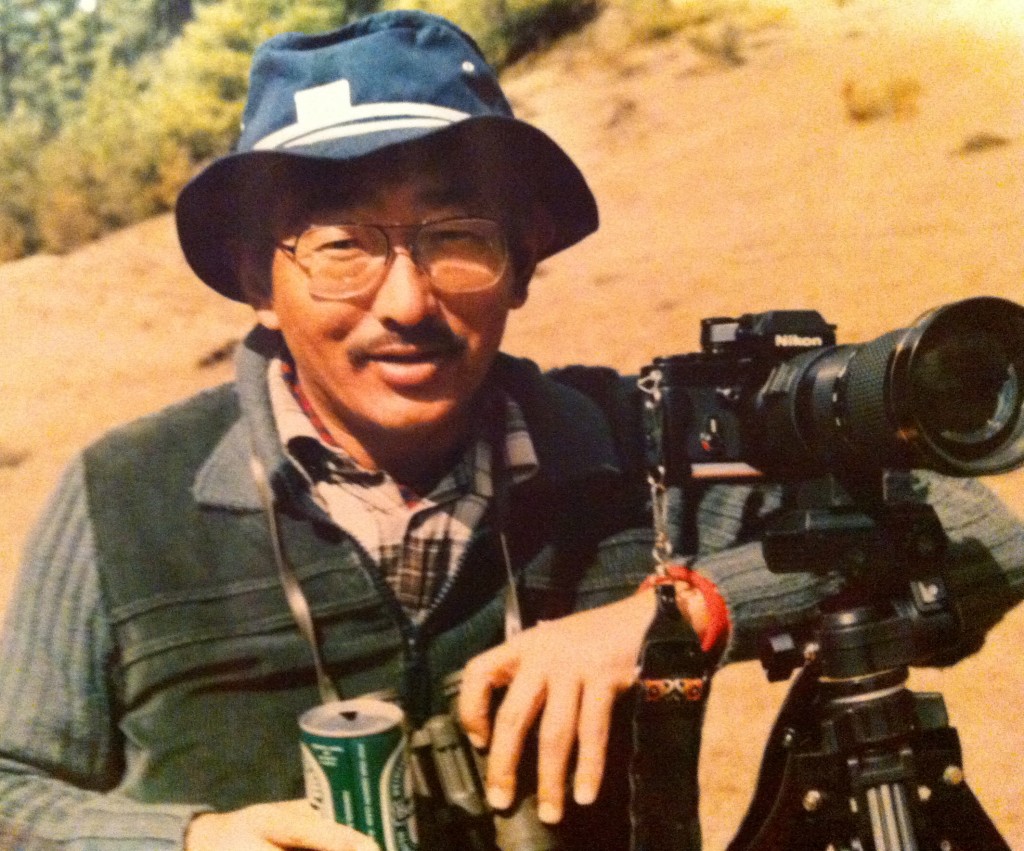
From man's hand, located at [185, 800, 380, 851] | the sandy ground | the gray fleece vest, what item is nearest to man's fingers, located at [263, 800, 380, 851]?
man's hand, located at [185, 800, 380, 851]

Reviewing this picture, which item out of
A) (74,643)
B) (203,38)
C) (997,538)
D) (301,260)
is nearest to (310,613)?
(74,643)

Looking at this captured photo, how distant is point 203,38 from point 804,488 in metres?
0.98

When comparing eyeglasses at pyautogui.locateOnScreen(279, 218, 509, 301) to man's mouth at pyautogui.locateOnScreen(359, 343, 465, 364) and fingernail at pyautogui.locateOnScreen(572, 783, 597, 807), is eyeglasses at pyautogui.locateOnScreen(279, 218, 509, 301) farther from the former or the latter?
fingernail at pyautogui.locateOnScreen(572, 783, 597, 807)

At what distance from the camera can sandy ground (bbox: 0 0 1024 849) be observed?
4.94 ft

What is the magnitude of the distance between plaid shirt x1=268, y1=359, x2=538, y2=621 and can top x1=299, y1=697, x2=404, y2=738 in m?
0.22

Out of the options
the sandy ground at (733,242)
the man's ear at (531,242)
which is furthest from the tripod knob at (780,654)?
the sandy ground at (733,242)

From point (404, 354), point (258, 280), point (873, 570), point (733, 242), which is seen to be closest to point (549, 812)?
point (873, 570)

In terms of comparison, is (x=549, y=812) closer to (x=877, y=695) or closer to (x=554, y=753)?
(x=554, y=753)

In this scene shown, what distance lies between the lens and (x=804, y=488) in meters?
0.66

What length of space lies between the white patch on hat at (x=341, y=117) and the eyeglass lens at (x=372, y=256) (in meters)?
0.07

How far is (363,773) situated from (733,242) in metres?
1.76

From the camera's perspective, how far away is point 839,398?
0.59 metres

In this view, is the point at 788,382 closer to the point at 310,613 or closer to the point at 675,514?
the point at 675,514

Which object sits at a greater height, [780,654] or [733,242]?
[733,242]
